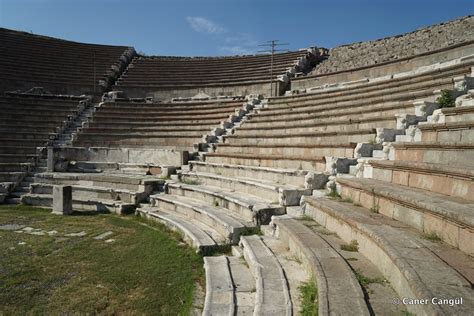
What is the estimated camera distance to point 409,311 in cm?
254

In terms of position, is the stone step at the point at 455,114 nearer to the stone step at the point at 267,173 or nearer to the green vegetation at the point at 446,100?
the green vegetation at the point at 446,100

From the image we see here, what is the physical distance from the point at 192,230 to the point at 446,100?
18.2 ft

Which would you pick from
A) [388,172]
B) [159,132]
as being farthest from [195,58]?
[388,172]

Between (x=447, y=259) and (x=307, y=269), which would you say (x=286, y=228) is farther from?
(x=447, y=259)

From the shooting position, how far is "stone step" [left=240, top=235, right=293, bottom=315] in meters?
3.17

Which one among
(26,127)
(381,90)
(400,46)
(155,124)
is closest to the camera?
(381,90)

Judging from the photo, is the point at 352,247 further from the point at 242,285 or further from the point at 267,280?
the point at 242,285

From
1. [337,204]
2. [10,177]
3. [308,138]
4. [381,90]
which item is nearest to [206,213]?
[337,204]

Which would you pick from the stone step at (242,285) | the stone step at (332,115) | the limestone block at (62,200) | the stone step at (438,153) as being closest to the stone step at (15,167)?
the limestone block at (62,200)

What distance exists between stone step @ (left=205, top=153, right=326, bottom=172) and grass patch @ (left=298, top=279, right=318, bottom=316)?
4.17m

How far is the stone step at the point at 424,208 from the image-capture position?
9.98 feet

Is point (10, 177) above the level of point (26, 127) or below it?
below

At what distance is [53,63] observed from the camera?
2181 centimetres

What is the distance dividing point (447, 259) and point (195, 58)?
24799 millimetres
